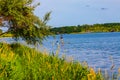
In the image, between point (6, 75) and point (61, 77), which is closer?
point (6, 75)

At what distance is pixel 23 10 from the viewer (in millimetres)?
29859

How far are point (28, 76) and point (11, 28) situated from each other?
18.2 meters

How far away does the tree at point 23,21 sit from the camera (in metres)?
28.6

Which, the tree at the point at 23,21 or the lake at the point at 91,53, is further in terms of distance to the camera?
the tree at the point at 23,21

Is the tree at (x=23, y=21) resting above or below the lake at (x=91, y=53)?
above

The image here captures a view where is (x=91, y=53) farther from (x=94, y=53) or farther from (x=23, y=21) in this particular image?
(x=23, y=21)

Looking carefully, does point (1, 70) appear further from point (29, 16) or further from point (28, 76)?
point (29, 16)

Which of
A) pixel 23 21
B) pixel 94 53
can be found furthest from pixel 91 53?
pixel 23 21

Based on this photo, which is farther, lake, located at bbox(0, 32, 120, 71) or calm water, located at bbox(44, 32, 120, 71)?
calm water, located at bbox(44, 32, 120, 71)

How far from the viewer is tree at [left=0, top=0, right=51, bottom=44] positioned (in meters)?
28.6

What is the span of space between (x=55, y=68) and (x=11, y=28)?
17255mm

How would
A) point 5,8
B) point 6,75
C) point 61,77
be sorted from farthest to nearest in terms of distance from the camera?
point 5,8, point 61,77, point 6,75

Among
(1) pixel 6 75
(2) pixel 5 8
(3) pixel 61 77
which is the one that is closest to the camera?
(1) pixel 6 75

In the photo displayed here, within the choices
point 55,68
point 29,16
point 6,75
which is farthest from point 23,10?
point 6,75
